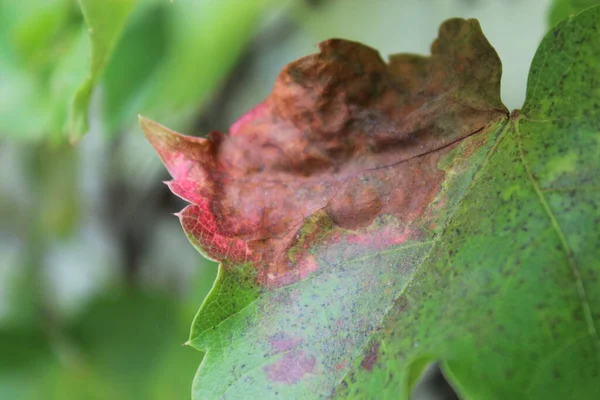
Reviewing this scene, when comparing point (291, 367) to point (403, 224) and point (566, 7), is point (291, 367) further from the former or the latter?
point (566, 7)

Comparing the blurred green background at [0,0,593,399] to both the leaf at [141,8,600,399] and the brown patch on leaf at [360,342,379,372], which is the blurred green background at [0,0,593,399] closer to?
the leaf at [141,8,600,399]

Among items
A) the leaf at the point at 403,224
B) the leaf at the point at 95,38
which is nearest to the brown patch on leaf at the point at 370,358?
the leaf at the point at 403,224

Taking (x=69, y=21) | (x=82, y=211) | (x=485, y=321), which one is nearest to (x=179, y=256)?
(x=82, y=211)

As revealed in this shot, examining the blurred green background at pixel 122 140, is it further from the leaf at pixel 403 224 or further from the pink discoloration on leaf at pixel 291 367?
Answer: the pink discoloration on leaf at pixel 291 367

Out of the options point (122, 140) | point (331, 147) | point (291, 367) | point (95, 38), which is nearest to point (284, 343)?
point (291, 367)

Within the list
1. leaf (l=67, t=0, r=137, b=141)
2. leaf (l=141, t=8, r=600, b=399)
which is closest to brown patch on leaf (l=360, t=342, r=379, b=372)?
leaf (l=141, t=8, r=600, b=399)
